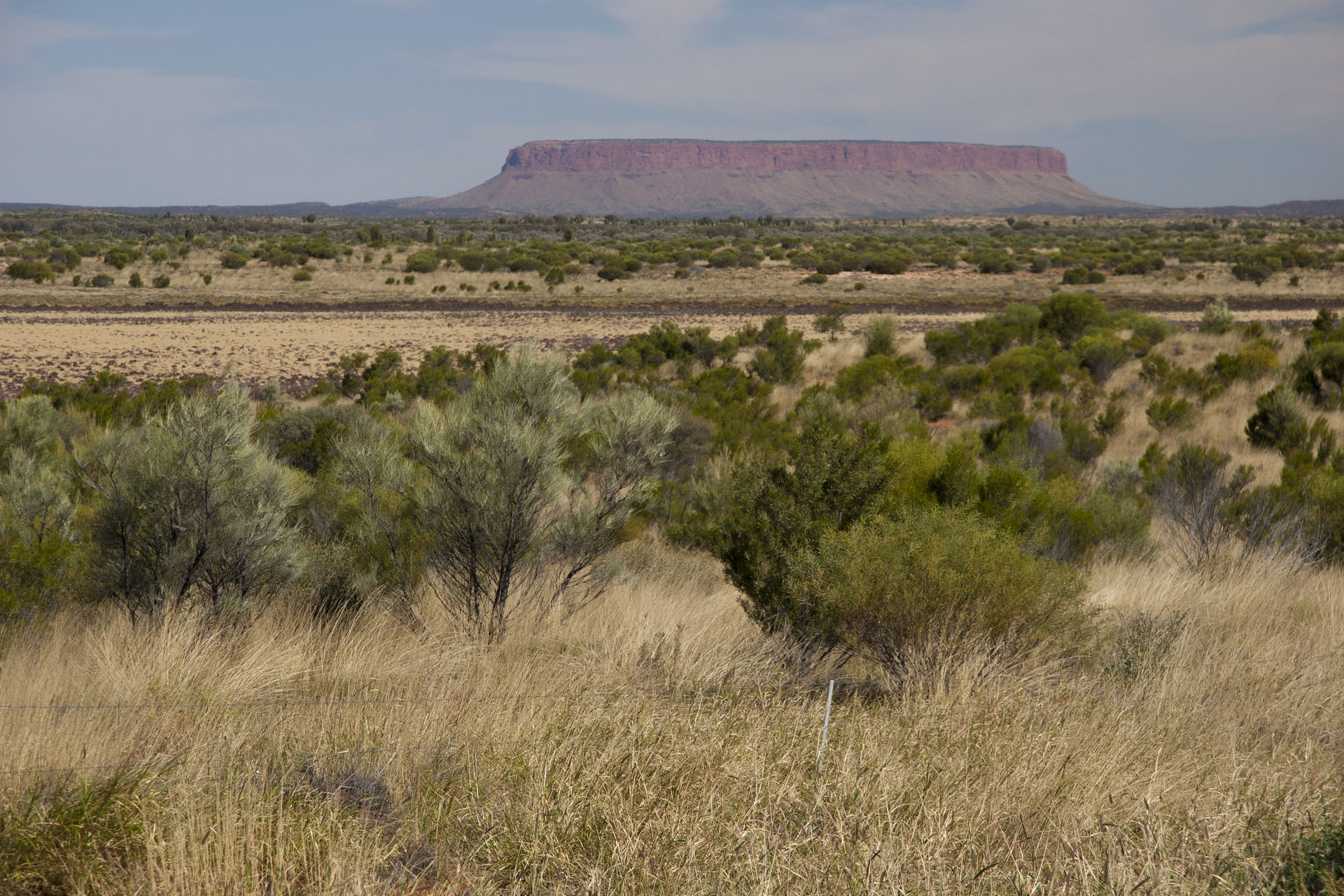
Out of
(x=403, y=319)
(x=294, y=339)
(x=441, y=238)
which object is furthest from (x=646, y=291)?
(x=441, y=238)

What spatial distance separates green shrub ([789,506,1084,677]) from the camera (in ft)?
14.4

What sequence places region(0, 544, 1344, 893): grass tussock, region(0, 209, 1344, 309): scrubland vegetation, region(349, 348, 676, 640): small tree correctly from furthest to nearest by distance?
1. region(0, 209, 1344, 309): scrubland vegetation
2. region(349, 348, 676, 640): small tree
3. region(0, 544, 1344, 893): grass tussock

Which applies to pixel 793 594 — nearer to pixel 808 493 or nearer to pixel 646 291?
pixel 808 493

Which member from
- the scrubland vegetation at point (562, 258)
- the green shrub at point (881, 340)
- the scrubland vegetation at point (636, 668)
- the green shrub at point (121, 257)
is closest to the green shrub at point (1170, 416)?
the scrubland vegetation at point (636, 668)

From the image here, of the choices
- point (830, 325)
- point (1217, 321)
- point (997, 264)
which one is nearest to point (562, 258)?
point (997, 264)

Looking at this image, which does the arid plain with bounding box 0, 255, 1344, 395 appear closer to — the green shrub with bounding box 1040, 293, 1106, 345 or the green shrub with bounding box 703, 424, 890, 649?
the green shrub with bounding box 1040, 293, 1106, 345

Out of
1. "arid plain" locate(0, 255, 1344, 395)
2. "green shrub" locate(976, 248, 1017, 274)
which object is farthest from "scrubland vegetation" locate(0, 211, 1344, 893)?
"green shrub" locate(976, 248, 1017, 274)

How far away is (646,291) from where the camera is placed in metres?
43.4

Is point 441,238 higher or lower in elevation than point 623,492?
higher

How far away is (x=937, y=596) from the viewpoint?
4406 millimetres

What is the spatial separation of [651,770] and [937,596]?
180cm

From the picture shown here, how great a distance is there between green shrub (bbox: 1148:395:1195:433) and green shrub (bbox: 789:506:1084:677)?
11363 millimetres

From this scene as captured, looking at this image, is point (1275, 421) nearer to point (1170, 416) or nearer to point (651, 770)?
point (1170, 416)

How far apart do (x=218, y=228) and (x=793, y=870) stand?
8387cm
